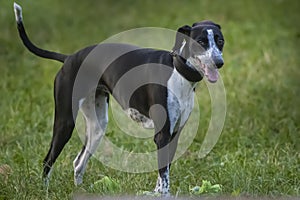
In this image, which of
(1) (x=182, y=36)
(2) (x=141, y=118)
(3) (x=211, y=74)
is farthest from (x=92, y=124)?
(3) (x=211, y=74)

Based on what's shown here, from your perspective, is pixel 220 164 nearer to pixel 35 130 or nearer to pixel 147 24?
pixel 35 130

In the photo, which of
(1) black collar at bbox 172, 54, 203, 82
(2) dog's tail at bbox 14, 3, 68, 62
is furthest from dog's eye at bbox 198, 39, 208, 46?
(2) dog's tail at bbox 14, 3, 68, 62

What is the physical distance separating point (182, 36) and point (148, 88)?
1.65 feet

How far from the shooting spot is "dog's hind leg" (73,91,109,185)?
20.9 ft

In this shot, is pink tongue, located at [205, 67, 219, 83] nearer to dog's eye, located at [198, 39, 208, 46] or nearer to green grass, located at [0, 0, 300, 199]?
dog's eye, located at [198, 39, 208, 46]

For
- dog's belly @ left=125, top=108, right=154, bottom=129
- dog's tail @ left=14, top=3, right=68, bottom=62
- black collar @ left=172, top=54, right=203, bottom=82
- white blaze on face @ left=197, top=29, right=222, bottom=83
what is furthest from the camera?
A: dog's tail @ left=14, top=3, right=68, bottom=62

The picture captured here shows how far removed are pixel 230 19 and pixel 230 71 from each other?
3347 mm

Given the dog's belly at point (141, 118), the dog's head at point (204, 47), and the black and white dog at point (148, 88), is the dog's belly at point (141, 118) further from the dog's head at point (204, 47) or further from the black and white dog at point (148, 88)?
the dog's head at point (204, 47)

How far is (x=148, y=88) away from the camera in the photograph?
5.80m

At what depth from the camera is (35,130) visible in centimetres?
784

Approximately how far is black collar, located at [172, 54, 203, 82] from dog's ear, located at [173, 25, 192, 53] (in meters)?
0.06

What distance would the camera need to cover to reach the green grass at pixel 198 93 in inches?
238

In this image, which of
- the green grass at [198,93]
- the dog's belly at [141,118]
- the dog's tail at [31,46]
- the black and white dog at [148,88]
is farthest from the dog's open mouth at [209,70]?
the dog's tail at [31,46]

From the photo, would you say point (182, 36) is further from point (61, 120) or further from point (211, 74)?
point (61, 120)
